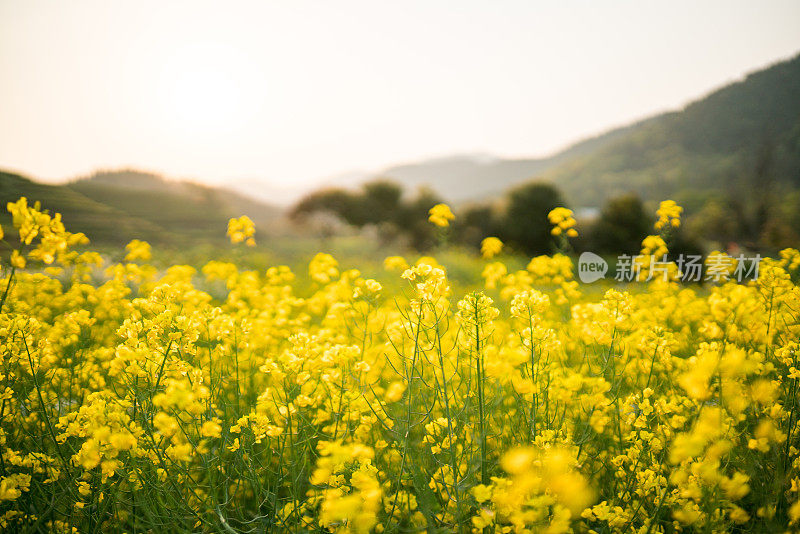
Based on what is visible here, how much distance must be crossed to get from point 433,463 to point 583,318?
1421 mm

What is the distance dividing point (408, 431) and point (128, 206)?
6.58m

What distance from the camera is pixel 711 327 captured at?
2.86 meters

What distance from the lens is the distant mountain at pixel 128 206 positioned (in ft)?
16.0

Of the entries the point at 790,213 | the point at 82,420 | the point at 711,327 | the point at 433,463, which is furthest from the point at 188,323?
the point at 790,213

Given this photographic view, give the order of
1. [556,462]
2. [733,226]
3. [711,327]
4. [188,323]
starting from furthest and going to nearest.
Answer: [733,226], [711,327], [188,323], [556,462]

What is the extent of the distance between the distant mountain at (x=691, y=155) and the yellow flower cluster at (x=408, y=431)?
21335 millimetres

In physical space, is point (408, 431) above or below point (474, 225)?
below

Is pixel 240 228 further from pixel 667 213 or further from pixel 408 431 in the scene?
pixel 667 213

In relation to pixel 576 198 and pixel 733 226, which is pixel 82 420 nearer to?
pixel 733 226

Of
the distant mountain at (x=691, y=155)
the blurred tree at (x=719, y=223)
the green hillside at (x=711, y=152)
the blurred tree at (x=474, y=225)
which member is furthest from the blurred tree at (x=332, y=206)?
the blurred tree at (x=719, y=223)

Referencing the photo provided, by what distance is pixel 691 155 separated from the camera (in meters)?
36.6

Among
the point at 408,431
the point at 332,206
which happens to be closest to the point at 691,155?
the point at 332,206

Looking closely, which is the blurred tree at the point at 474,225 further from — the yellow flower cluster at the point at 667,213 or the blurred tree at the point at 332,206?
the yellow flower cluster at the point at 667,213

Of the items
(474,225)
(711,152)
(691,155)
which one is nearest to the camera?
(474,225)
